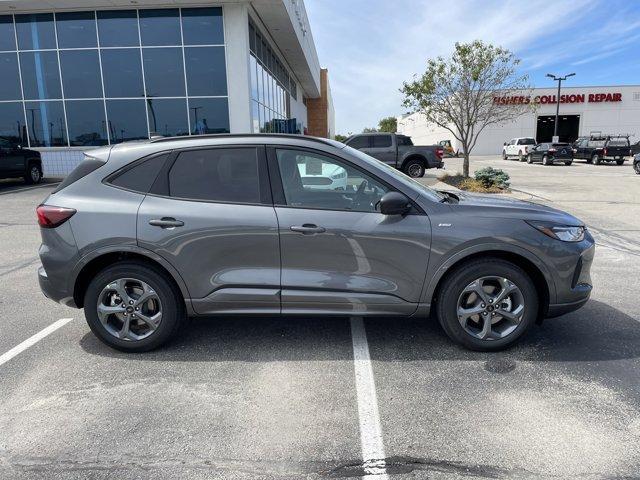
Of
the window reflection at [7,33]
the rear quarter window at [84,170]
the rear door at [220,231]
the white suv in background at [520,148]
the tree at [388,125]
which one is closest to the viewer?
the rear door at [220,231]

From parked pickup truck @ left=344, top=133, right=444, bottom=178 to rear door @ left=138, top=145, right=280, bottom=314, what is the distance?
1447cm

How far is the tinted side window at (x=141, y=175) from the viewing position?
389cm

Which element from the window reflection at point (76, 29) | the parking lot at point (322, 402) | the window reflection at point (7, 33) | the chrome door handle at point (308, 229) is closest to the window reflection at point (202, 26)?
the window reflection at point (76, 29)

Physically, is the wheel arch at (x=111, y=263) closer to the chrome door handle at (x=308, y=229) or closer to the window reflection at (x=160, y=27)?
the chrome door handle at (x=308, y=229)

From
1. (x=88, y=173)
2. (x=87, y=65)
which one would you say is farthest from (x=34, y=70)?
(x=88, y=173)

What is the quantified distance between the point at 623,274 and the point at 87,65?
18445 mm

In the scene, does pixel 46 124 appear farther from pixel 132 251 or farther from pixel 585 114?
pixel 585 114

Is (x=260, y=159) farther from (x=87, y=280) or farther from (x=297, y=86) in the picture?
(x=297, y=86)

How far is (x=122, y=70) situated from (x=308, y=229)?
1700 cm

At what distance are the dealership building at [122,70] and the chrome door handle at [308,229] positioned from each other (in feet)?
48.2

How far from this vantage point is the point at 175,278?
3.82m

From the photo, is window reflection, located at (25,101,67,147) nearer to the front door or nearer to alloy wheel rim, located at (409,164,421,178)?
alloy wheel rim, located at (409,164,421,178)

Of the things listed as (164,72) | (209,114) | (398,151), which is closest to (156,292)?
(209,114)

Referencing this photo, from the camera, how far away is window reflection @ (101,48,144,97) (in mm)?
17812
